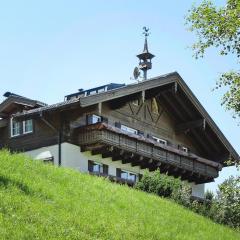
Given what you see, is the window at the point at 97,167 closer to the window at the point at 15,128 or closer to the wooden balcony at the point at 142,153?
the wooden balcony at the point at 142,153

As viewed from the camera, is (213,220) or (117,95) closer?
(213,220)

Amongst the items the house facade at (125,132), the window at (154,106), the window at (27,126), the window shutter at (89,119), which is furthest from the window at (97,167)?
the window at (154,106)

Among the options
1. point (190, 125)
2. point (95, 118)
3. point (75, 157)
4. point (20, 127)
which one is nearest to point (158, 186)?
point (75, 157)

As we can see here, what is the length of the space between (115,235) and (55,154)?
17787mm

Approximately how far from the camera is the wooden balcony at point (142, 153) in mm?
31922

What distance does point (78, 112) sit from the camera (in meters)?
32.5

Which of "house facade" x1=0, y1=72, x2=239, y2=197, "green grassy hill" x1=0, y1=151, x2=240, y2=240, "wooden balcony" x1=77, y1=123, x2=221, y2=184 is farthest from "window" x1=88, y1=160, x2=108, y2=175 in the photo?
"green grassy hill" x1=0, y1=151, x2=240, y2=240

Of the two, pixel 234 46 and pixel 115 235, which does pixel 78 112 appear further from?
pixel 115 235

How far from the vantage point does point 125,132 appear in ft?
107

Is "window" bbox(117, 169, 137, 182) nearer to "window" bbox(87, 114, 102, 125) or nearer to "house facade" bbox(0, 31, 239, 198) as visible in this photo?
"house facade" bbox(0, 31, 239, 198)

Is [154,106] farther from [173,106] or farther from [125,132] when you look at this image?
[125,132]

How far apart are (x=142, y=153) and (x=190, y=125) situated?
770 cm

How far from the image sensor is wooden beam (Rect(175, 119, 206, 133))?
40.4m

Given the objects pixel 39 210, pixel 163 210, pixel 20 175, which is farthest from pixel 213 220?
pixel 39 210
